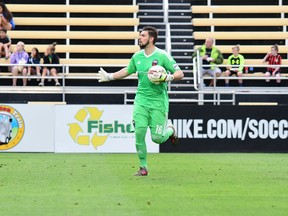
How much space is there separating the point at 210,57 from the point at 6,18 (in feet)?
20.0

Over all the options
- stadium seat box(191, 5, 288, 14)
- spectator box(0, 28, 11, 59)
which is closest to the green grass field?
spectator box(0, 28, 11, 59)

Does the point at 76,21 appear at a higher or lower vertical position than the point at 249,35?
higher

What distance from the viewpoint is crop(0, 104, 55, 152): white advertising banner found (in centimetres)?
2181

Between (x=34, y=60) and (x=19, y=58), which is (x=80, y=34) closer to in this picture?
(x=34, y=60)

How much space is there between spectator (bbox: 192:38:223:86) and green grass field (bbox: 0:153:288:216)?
621cm

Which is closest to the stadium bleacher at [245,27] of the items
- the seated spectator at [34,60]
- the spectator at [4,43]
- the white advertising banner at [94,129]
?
the seated spectator at [34,60]

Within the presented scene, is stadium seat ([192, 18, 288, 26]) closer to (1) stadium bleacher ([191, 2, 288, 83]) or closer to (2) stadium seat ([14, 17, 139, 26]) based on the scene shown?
(1) stadium bleacher ([191, 2, 288, 83])

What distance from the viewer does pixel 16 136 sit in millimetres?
21875

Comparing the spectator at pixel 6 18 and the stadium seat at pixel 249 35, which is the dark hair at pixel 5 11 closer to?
the spectator at pixel 6 18

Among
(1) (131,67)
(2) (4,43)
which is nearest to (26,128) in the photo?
(2) (4,43)

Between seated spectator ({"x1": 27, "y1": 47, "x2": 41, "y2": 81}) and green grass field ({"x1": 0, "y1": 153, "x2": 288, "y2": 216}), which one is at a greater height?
seated spectator ({"x1": 27, "y1": 47, "x2": 41, "y2": 81})

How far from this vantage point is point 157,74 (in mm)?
14070

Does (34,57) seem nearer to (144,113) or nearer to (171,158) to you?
(171,158)

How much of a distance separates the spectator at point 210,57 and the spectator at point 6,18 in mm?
5557
